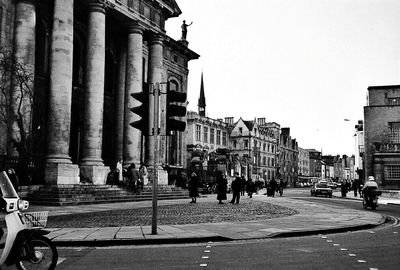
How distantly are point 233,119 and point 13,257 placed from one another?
9147cm

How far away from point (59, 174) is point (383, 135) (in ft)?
134

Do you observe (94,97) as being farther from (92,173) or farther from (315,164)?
(315,164)

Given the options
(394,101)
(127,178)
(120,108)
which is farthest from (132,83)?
(394,101)

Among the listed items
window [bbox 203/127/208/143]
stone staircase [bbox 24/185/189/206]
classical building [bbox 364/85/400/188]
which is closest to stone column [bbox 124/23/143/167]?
stone staircase [bbox 24/185/189/206]

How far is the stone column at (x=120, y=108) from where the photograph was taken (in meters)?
31.0

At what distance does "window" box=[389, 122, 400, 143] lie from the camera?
5112cm

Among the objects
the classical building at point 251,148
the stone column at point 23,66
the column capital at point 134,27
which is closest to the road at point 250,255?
the stone column at point 23,66

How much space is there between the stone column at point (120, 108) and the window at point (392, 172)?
102 feet

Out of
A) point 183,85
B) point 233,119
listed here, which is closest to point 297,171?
point 233,119

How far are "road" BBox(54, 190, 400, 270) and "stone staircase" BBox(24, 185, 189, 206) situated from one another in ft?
40.7

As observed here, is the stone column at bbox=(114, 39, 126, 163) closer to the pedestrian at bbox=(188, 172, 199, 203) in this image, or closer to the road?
the pedestrian at bbox=(188, 172, 199, 203)

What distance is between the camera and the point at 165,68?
40562 millimetres

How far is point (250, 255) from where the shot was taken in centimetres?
796

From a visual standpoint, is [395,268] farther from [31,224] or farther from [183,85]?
[183,85]
